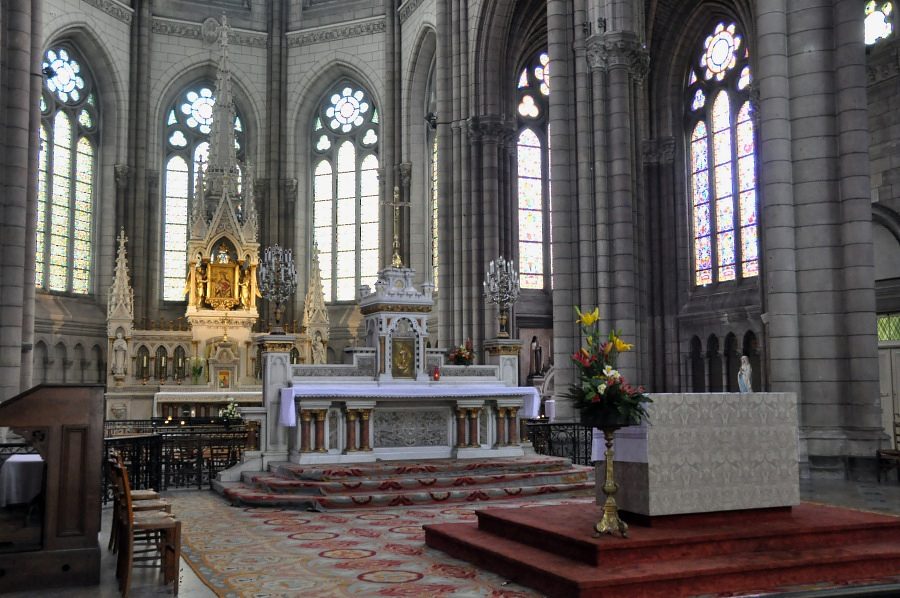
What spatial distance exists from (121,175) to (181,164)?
2.66m

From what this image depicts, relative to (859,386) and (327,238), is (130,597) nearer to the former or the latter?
(859,386)

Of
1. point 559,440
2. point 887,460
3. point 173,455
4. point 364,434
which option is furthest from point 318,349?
point 887,460

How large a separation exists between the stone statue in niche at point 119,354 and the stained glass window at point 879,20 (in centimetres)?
2048

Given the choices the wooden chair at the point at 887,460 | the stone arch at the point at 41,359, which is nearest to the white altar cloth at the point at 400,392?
the wooden chair at the point at 887,460

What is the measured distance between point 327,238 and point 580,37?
16319 millimetres

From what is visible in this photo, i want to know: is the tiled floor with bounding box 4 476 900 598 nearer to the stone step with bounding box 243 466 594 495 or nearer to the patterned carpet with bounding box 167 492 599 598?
the patterned carpet with bounding box 167 492 599 598

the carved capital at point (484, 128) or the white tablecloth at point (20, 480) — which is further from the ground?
the carved capital at point (484, 128)

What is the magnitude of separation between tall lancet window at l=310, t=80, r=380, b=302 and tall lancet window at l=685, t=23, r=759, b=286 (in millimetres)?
11650

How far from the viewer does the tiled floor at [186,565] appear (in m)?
6.76

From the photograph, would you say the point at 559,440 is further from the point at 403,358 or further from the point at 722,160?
the point at 722,160

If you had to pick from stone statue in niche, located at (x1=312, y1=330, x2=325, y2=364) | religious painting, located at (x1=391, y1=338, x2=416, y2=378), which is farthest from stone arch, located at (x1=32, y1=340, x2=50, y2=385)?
religious painting, located at (x1=391, y1=338, x2=416, y2=378)

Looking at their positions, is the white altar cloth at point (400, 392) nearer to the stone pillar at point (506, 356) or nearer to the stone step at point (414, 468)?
the stone pillar at point (506, 356)

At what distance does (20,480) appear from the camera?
288 inches

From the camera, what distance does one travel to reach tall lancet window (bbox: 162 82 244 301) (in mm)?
31531
